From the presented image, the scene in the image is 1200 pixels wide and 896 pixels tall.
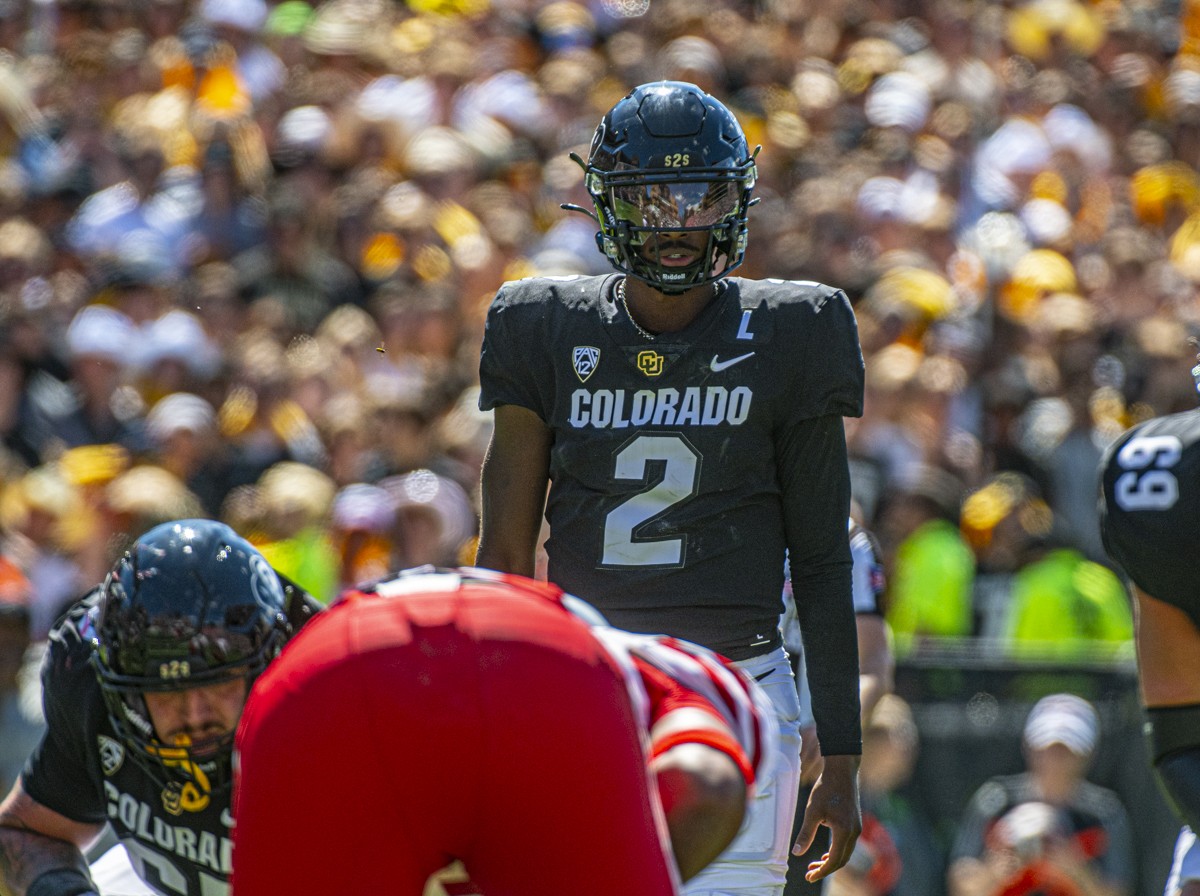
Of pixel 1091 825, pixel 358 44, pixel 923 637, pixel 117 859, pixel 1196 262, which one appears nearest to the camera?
pixel 117 859

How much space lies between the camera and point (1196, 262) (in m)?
10.5

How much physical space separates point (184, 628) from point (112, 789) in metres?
0.58

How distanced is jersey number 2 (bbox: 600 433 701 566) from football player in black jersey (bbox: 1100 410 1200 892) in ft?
2.71

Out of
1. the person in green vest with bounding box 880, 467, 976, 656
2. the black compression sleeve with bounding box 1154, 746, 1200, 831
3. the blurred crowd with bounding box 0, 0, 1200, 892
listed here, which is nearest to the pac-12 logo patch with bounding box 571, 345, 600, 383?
the black compression sleeve with bounding box 1154, 746, 1200, 831

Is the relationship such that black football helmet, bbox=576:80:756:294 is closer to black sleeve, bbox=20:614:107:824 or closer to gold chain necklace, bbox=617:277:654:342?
gold chain necklace, bbox=617:277:654:342

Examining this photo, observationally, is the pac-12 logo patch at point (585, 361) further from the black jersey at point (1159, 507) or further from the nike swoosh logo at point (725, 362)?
the black jersey at point (1159, 507)

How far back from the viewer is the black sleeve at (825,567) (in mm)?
3621

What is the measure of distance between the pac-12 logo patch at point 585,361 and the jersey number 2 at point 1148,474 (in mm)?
1036

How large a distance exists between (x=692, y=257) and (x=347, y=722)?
1.44m

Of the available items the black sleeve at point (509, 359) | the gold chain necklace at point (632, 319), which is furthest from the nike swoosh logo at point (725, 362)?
the black sleeve at point (509, 359)

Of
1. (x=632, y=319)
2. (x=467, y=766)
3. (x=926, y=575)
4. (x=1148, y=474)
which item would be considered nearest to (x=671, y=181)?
(x=632, y=319)

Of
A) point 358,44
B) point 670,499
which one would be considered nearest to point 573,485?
point 670,499

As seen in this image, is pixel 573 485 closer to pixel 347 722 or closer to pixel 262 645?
pixel 262 645

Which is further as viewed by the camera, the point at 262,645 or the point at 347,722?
the point at 262,645
